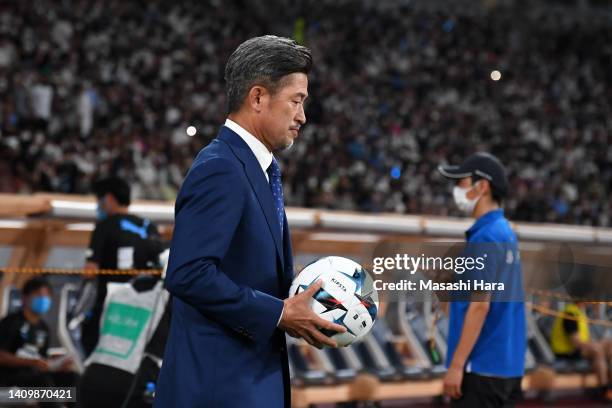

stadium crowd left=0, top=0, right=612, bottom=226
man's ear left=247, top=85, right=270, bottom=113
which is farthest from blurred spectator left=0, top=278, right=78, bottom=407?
stadium crowd left=0, top=0, right=612, bottom=226

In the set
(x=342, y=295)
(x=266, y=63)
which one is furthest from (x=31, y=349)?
(x=266, y=63)

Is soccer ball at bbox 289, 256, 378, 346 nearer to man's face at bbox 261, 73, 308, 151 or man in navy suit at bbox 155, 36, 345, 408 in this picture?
man in navy suit at bbox 155, 36, 345, 408

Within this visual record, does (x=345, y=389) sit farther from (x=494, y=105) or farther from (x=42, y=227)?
(x=494, y=105)

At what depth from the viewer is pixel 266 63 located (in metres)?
2.61

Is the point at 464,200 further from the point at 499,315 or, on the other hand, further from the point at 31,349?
the point at 31,349

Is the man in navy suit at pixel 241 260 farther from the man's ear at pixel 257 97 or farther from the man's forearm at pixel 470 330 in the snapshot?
the man's forearm at pixel 470 330

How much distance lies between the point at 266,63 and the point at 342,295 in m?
0.71

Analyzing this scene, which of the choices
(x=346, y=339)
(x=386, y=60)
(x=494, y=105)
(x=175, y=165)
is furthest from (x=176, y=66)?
(x=346, y=339)

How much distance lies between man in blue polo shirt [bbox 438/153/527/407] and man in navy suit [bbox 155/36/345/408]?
1.64 m

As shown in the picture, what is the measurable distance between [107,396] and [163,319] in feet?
1.70

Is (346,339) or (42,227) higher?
(42,227)

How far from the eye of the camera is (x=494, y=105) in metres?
24.2

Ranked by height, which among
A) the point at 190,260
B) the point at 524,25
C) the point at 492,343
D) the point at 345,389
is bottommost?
the point at 345,389

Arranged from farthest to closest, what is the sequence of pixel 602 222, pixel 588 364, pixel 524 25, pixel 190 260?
pixel 524 25, pixel 602 222, pixel 588 364, pixel 190 260
